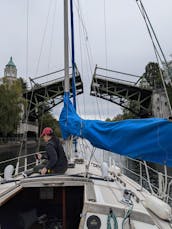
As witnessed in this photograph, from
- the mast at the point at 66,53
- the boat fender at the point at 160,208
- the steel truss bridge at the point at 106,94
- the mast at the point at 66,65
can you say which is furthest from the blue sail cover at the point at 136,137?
the steel truss bridge at the point at 106,94

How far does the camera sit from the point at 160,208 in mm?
2098

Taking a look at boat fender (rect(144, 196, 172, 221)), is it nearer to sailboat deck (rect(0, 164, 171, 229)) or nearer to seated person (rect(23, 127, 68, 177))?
sailboat deck (rect(0, 164, 171, 229))

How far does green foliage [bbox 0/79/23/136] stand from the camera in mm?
24938

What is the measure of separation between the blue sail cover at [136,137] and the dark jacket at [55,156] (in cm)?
40

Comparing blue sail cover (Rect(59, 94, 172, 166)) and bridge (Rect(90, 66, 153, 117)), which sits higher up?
bridge (Rect(90, 66, 153, 117))

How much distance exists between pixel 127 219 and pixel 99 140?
1.23 m

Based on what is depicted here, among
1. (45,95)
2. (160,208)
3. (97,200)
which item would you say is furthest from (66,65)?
(45,95)

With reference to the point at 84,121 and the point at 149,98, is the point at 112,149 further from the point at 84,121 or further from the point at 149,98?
the point at 149,98

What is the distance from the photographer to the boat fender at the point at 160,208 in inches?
80.4

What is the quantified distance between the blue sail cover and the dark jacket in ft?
1.32

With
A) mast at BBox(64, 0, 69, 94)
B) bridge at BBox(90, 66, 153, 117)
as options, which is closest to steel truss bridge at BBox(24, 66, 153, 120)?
bridge at BBox(90, 66, 153, 117)

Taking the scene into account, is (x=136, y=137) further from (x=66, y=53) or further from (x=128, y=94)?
(x=128, y=94)

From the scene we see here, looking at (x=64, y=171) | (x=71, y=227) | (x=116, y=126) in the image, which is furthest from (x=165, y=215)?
(x=64, y=171)

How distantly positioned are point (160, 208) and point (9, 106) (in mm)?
24523
